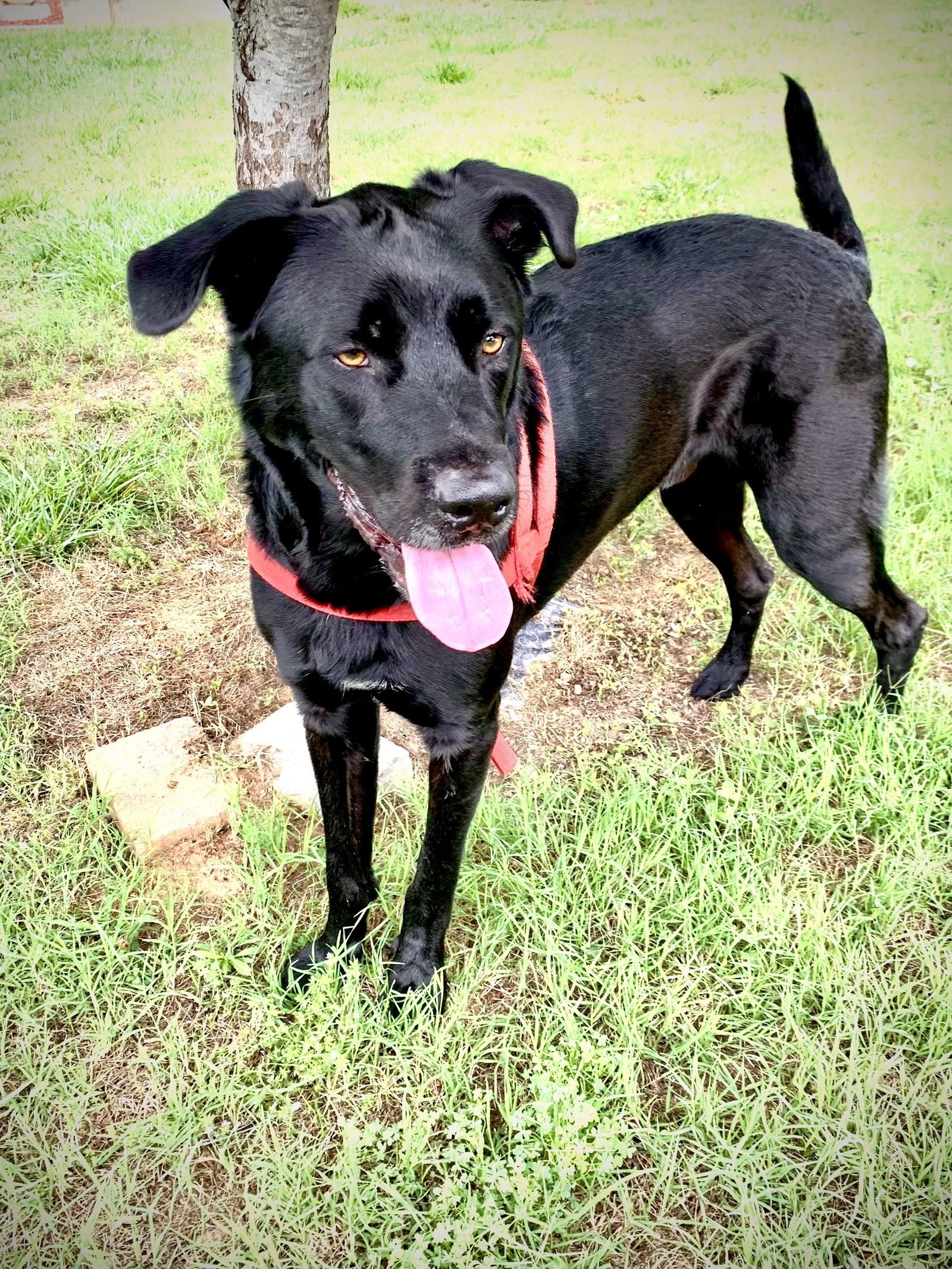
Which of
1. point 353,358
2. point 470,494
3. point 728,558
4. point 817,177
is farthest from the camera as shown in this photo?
point 728,558

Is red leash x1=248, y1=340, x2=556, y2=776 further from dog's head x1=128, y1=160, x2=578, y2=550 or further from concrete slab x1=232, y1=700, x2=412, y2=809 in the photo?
concrete slab x1=232, y1=700, x2=412, y2=809

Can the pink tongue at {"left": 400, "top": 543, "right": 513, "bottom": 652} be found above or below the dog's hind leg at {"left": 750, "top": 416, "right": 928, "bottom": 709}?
above

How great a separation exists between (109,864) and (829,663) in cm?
246

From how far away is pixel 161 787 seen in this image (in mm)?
2426

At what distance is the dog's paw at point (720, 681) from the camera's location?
296cm

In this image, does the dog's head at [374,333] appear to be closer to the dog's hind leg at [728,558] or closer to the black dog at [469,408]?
the black dog at [469,408]

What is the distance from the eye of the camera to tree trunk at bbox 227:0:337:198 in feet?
9.86

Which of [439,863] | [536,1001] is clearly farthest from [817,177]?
[536,1001]

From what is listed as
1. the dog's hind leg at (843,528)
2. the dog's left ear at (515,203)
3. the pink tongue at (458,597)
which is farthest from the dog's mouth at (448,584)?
the dog's hind leg at (843,528)

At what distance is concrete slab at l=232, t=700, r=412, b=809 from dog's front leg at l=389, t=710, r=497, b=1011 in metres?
0.60

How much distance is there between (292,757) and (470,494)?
1441 mm

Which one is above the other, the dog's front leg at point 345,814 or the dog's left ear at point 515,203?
the dog's left ear at point 515,203


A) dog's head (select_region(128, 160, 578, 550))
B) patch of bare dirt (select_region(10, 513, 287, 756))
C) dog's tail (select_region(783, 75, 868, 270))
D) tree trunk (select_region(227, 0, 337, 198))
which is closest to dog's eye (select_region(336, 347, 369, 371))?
dog's head (select_region(128, 160, 578, 550))

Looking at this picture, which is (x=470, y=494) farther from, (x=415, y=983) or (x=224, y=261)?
(x=415, y=983)
